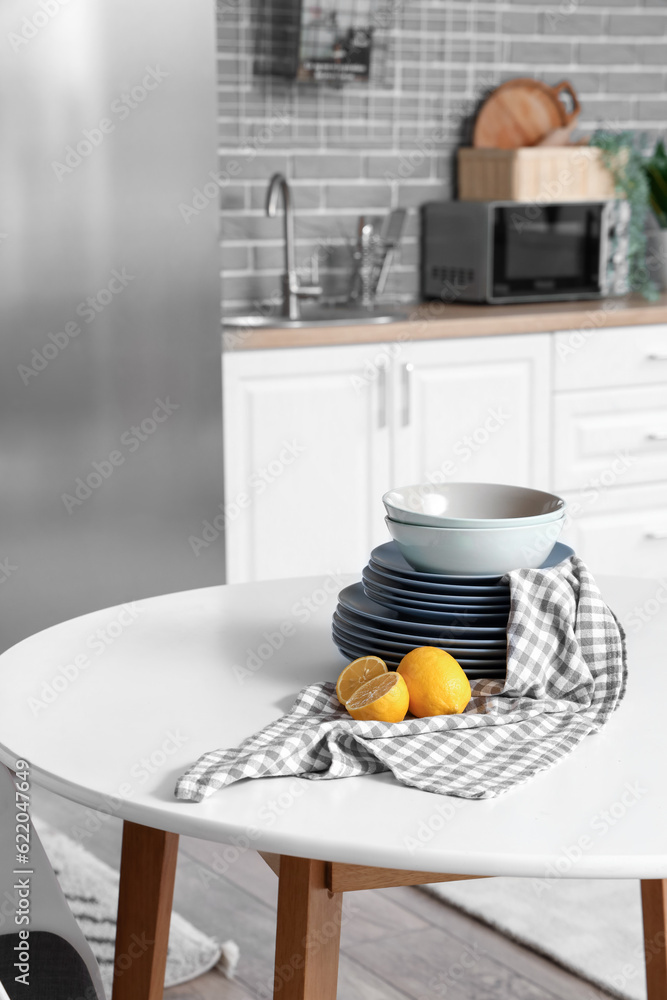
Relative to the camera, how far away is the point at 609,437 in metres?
3.20

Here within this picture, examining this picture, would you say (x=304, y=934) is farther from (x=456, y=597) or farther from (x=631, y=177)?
(x=631, y=177)

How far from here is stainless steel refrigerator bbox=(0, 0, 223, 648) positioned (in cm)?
233

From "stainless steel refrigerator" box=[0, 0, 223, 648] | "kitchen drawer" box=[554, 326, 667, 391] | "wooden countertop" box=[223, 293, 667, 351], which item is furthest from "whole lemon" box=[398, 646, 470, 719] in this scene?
"kitchen drawer" box=[554, 326, 667, 391]

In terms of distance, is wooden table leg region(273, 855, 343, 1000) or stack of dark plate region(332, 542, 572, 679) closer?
wooden table leg region(273, 855, 343, 1000)

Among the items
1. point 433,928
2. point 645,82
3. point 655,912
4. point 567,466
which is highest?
point 645,82

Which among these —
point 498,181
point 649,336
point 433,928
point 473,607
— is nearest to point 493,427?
point 649,336

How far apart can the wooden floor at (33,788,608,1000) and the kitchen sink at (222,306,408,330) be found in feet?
4.07

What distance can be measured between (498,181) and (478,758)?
278cm

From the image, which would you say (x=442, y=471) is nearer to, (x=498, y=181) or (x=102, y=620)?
(x=498, y=181)

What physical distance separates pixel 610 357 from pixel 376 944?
1.74 meters

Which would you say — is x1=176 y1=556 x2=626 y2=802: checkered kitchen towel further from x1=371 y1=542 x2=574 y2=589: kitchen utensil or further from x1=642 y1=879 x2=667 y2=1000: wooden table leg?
x1=642 y1=879 x2=667 y2=1000: wooden table leg

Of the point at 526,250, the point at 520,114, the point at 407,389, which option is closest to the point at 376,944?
the point at 407,389

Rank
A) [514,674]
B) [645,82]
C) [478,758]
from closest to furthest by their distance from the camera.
Result: [478,758], [514,674], [645,82]

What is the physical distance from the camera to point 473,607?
111 cm
